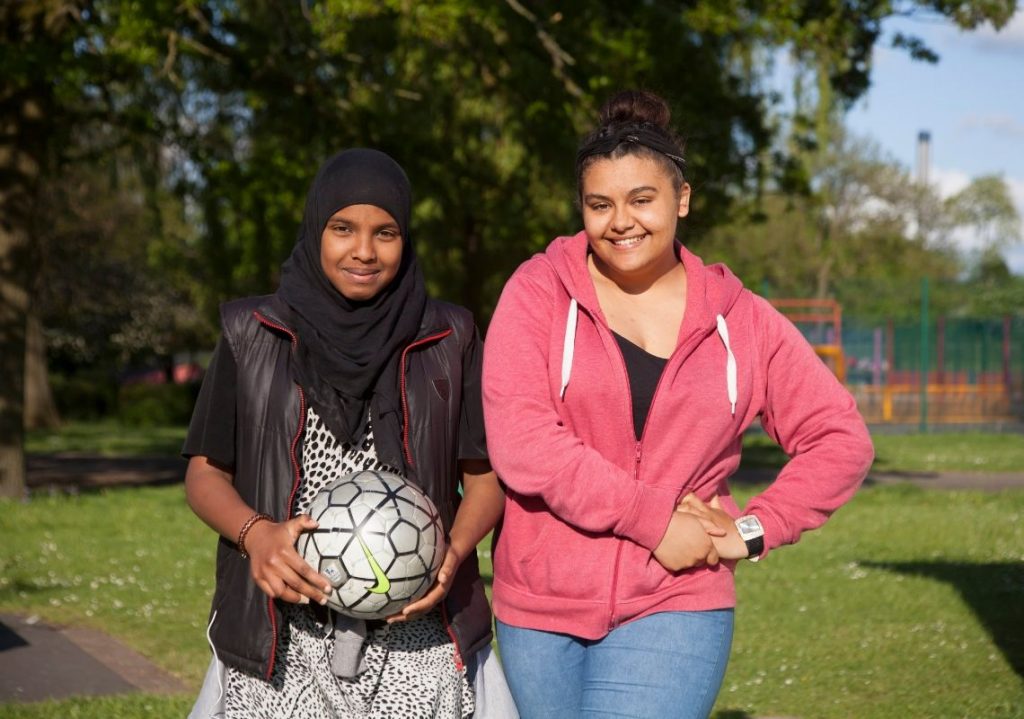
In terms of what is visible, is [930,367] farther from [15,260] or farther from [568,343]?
[568,343]

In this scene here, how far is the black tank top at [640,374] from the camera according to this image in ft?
11.7

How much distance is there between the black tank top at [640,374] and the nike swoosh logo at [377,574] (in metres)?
0.76

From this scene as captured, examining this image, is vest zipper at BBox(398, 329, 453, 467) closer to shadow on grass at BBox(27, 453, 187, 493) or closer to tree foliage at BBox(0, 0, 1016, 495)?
tree foliage at BBox(0, 0, 1016, 495)

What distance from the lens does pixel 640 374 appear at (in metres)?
3.59

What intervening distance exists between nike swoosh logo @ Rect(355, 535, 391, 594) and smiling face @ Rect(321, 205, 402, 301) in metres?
0.66

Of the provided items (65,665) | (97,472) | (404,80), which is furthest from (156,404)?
(65,665)

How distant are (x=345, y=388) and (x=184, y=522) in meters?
11.6

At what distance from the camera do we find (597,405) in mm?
3545

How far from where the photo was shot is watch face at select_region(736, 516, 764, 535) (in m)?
3.61

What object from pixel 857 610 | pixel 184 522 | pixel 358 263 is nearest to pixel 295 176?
pixel 184 522

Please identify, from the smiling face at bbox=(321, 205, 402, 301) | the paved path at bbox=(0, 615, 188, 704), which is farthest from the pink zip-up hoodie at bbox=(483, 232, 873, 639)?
the paved path at bbox=(0, 615, 188, 704)

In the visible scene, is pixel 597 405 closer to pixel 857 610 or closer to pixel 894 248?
pixel 857 610

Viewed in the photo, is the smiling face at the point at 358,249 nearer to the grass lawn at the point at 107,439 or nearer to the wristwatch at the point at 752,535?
the wristwatch at the point at 752,535

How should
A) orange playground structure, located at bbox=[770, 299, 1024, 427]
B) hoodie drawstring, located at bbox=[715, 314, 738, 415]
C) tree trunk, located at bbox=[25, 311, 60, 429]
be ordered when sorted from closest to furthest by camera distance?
hoodie drawstring, located at bbox=[715, 314, 738, 415], tree trunk, located at bbox=[25, 311, 60, 429], orange playground structure, located at bbox=[770, 299, 1024, 427]
